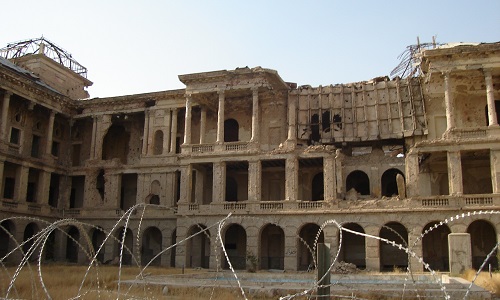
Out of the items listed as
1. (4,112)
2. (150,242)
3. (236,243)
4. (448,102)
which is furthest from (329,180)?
(4,112)

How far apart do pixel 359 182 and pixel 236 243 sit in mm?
11825

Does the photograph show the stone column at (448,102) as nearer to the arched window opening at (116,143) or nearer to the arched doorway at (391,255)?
the arched doorway at (391,255)

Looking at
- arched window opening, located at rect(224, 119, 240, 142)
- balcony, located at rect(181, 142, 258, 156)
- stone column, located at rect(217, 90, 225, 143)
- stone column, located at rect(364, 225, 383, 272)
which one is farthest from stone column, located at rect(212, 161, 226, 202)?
stone column, located at rect(364, 225, 383, 272)

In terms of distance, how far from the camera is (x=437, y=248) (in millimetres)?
39562

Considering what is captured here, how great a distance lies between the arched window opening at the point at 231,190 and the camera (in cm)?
4741

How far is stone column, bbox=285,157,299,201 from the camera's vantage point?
40.0 m

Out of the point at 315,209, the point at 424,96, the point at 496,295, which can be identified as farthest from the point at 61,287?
the point at 424,96

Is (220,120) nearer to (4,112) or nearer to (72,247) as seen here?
(4,112)

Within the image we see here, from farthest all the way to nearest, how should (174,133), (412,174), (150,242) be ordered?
1. (174,133)
2. (150,242)
3. (412,174)

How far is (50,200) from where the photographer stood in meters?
51.6

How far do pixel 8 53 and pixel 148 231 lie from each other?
86.4ft

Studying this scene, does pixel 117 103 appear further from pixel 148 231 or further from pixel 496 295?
pixel 496 295

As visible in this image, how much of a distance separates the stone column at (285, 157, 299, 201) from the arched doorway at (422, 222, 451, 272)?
10.2 m

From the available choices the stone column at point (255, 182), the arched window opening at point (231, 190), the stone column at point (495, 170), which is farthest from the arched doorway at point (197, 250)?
the stone column at point (495, 170)
